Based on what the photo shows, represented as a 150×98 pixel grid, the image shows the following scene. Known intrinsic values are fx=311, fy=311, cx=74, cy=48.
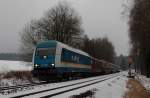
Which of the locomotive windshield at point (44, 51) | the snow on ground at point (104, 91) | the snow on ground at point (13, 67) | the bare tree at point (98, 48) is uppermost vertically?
the bare tree at point (98, 48)

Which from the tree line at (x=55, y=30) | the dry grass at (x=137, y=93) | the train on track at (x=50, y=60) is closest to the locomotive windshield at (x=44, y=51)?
the train on track at (x=50, y=60)

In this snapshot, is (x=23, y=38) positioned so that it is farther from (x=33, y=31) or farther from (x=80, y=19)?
(x=80, y=19)

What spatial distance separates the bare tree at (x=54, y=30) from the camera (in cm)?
6075

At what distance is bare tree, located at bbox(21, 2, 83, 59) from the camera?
60750mm

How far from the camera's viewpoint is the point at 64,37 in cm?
6300

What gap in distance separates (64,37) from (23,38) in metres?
8.23

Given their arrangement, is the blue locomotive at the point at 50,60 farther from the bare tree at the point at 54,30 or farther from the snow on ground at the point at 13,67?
the bare tree at the point at 54,30

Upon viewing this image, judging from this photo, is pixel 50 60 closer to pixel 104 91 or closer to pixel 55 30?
pixel 104 91

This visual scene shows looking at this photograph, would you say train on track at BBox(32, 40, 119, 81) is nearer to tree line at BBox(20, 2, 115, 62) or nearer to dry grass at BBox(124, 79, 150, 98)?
dry grass at BBox(124, 79, 150, 98)

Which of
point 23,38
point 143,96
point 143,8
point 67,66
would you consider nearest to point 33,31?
point 23,38

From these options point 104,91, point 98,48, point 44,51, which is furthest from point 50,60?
point 98,48

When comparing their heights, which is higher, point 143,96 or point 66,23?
point 66,23

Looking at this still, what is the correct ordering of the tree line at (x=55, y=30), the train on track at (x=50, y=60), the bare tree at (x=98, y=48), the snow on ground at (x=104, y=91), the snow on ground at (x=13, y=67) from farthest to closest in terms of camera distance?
the bare tree at (x=98, y=48)
the tree line at (x=55, y=30)
the snow on ground at (x=13, y=67)
the train on track at (x=50, y=60)
the snow on ground at (x=104, y=91)

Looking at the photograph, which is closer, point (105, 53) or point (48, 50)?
point (48, 50)
